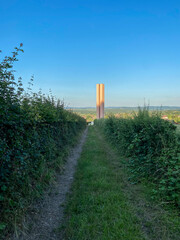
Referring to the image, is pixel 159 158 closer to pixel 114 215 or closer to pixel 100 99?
pixel 114 215

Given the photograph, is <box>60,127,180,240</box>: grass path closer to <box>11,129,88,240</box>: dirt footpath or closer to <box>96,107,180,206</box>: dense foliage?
<box>11,129,88,240</box>: dirt footpath

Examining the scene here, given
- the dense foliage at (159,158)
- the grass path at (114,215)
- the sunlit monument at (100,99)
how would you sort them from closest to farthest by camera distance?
the grass path at (114,215)
the dense foliage at (159,158)
the sunlit monument at (100,99)

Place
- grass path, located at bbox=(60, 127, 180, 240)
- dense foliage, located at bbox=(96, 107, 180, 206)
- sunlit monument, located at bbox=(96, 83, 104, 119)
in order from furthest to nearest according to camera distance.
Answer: sunlit monument, located at bbox=(96, 83, 104, 119) < dense foliage, located at bbox=(96, 107, 180, 206) < grass path, located at bbox=(60, 127, 180, 240)

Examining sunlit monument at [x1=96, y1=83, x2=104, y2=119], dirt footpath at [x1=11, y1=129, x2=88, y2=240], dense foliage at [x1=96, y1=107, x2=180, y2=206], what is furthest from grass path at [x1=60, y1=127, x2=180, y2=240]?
sunlit monument at [x1=96, y1=83, x2=104, y2=119]

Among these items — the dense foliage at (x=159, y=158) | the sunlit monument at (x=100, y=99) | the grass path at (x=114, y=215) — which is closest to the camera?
the grass path at (x=114, y=215)

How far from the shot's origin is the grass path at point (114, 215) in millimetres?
2496

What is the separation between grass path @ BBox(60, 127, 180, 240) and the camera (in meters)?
2.50

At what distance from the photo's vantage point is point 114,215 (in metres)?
2.93

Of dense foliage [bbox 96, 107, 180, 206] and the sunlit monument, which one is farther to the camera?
the sunlit monument

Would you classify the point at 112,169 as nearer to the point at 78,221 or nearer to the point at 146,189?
the point at 146,189

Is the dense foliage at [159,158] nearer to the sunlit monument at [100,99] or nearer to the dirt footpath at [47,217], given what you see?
the dirt footpath at [47,217]

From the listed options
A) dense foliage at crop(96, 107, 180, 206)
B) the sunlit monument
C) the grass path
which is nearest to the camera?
the grass path

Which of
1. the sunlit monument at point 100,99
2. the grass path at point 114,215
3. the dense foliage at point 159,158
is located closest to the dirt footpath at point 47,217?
the grass path at point 114,215

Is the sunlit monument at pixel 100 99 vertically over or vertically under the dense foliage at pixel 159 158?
over
